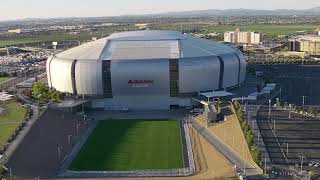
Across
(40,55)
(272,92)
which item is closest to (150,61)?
(272,92)

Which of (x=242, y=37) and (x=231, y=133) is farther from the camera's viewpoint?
(x=242, y=37)

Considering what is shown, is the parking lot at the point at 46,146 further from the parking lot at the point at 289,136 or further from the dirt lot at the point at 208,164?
the parking lot at the point at 289,136

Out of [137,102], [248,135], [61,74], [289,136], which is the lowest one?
[137,102]

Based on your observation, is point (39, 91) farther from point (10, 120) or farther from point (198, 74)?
point (198, 74)

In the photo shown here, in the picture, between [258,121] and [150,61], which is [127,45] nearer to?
[150,61]

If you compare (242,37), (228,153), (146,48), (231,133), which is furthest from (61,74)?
(242,37)
